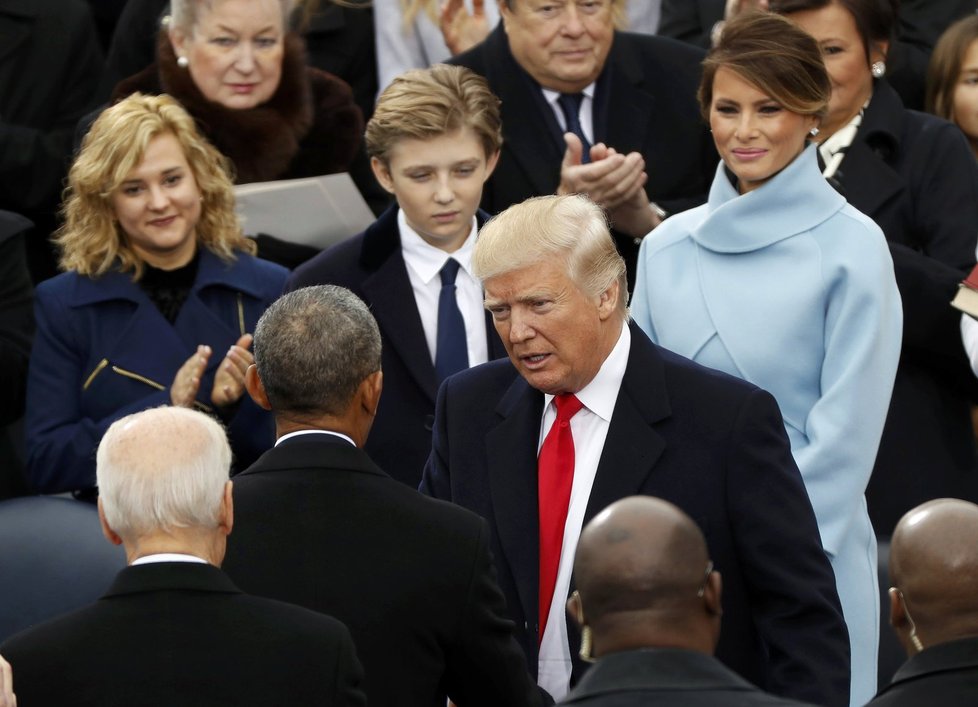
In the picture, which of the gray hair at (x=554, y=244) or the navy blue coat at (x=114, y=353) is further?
the navy blue coat at (x=114, y=353)

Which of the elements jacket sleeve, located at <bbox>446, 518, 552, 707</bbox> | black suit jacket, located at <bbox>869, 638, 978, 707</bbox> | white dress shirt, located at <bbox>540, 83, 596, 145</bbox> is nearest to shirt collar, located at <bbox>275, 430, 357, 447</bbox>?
jacket sleeve, located at <bbox>446, 518, 552, 707</bbox>

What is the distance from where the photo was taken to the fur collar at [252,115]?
671cm

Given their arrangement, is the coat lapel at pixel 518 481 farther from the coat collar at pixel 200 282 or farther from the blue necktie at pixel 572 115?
the blue necktie at pixel 572 115

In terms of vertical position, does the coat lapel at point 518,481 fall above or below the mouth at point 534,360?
below

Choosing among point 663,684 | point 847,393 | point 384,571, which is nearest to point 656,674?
point 663,684

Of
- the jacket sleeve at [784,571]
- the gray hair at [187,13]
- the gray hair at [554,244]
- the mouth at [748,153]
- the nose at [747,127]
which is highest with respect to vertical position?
the gray hair at [187,13]

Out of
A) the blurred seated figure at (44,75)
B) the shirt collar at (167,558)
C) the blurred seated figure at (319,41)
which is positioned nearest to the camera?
the shirt collar at (167,558)

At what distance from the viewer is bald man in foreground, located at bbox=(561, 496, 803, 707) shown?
300 centimetres

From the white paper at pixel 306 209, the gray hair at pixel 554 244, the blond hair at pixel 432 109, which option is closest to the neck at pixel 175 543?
the gray hair at pixel 554 244

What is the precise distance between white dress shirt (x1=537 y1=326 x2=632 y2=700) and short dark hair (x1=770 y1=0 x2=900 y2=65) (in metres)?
1.87

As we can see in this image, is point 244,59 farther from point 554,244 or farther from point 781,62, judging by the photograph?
point 554,244

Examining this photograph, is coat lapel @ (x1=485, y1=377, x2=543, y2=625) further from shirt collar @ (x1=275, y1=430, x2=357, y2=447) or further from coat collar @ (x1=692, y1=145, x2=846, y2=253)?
coat collar @ (x1=692, y1=145, x2=846, y2=253)

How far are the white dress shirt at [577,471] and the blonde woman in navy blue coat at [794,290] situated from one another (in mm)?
589

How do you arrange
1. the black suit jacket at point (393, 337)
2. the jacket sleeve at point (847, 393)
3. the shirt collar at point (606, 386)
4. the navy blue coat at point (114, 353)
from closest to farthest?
the shirt collar at point (606, 386), the jacket sleeve at point (847, 393), the black suit jacket at point (393, 337), the navy blue coat at point (114, 353)
